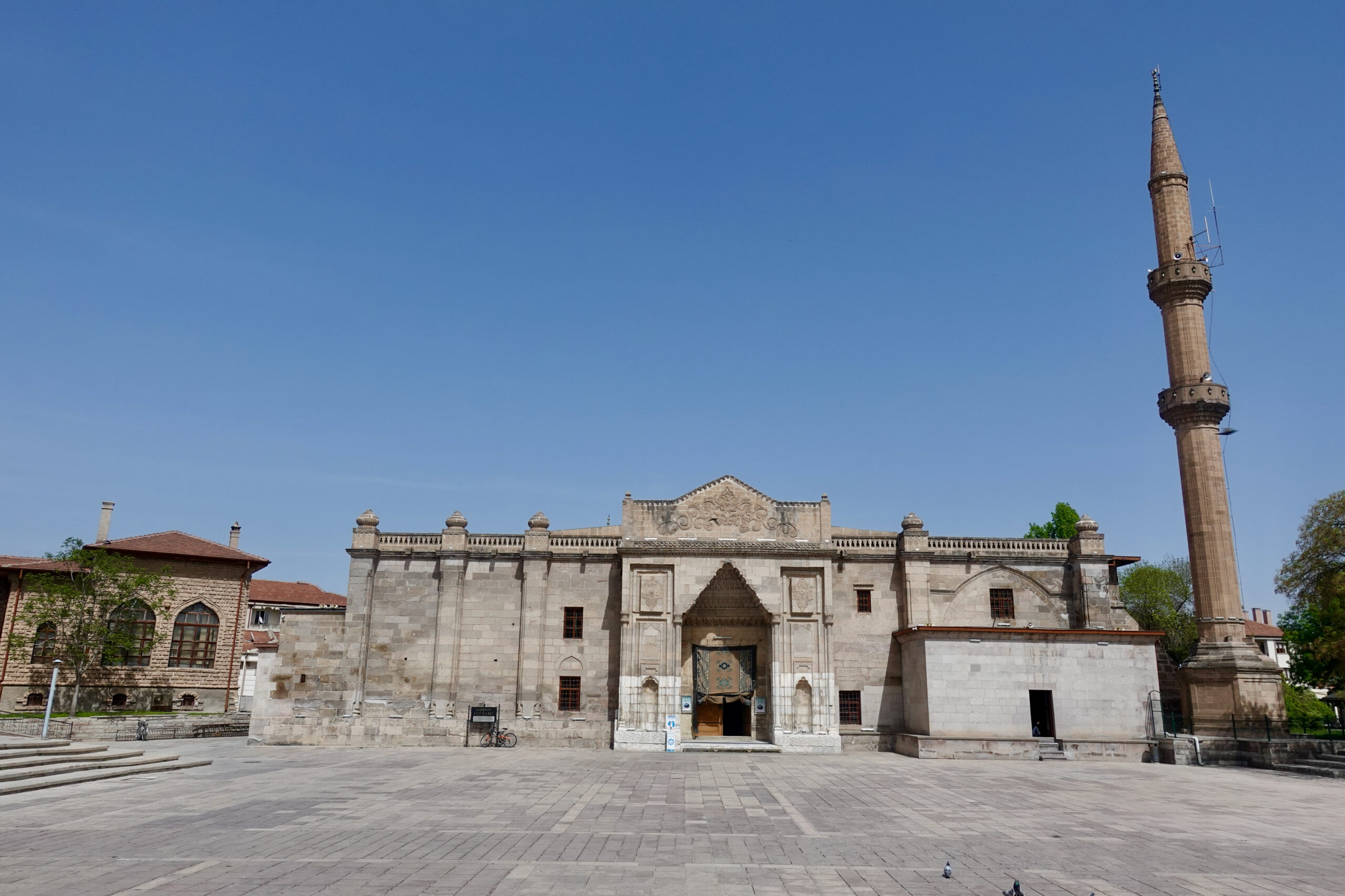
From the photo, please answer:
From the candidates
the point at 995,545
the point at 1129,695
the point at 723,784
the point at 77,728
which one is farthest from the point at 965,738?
the point at 77,728

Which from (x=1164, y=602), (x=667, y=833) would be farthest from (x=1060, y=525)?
(x=667, y=833)

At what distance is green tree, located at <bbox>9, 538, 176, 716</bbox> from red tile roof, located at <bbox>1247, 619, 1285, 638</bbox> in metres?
79.1

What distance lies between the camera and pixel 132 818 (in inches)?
579

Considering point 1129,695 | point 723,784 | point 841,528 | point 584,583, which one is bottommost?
point 723,784

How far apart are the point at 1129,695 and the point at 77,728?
37.3 meters

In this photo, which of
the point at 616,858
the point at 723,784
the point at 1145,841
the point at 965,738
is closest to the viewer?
the point at 616,858

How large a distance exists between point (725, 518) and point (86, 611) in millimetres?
29392

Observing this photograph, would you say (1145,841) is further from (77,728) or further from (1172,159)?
(77,728)

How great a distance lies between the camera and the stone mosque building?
3050 centimetres

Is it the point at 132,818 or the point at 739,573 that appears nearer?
the point at 132,818

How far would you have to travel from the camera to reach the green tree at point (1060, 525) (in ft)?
173

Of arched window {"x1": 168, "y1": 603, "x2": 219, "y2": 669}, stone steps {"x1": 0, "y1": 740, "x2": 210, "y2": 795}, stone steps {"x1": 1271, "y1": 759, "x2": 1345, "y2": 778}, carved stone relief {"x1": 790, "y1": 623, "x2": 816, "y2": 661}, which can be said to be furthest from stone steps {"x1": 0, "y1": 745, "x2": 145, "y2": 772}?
stone steps {"x1": 1271, "y1": 759, "x2": 1345, "y2": 778}

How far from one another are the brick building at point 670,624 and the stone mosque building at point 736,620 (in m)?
0.08

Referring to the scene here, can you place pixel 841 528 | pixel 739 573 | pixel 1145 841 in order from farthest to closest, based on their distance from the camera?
pixel 841 528 < pixel 739 573 < pixel 1145 841
